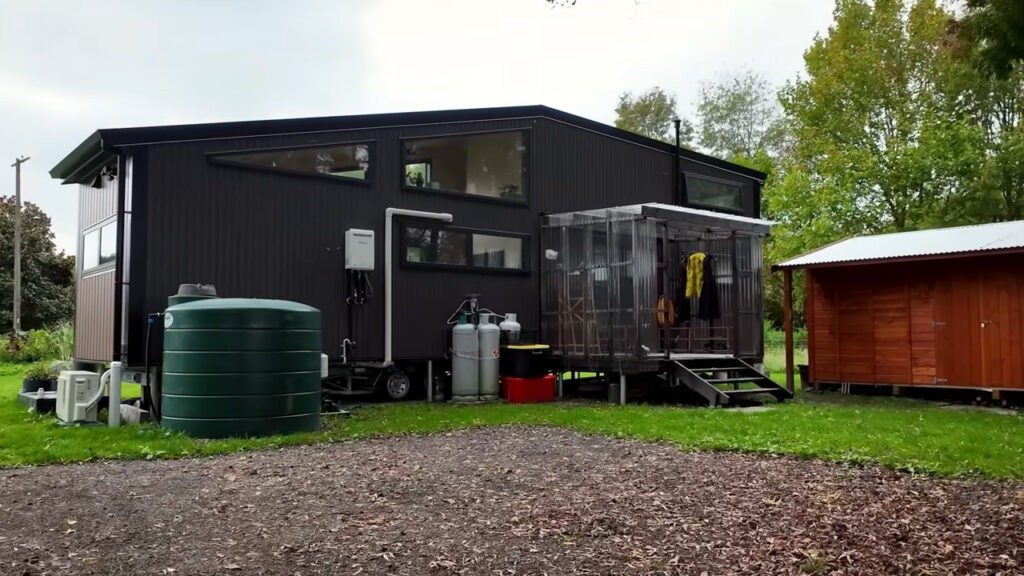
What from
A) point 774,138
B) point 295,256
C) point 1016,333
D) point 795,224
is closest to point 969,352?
point 1016,333

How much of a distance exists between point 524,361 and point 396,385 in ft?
6.23

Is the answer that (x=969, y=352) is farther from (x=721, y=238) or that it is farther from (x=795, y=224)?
(x=795, y=224)

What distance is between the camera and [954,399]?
1186cm

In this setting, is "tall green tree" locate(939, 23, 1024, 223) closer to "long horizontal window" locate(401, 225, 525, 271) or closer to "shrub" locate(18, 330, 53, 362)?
"long horizontal window" locate(401, 225, 525, 271)

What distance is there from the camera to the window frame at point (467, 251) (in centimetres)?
1180

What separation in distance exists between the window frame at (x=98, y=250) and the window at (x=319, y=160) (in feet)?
5.28

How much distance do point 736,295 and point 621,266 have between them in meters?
2.26

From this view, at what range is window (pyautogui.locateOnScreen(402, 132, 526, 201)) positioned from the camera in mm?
12031

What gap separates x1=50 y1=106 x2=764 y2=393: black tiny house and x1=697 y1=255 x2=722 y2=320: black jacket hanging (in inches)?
99.7

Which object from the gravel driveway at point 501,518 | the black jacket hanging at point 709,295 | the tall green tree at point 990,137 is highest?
the tall green tree at point 990,137

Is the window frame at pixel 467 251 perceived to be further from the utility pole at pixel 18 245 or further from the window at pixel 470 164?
the utility pole at pixel 18 245

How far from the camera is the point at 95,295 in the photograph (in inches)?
416

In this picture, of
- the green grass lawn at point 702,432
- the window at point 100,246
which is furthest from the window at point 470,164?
the window at point 100,246

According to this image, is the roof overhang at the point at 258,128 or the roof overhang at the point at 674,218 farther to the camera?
the roof overhang at the point at 674,218
